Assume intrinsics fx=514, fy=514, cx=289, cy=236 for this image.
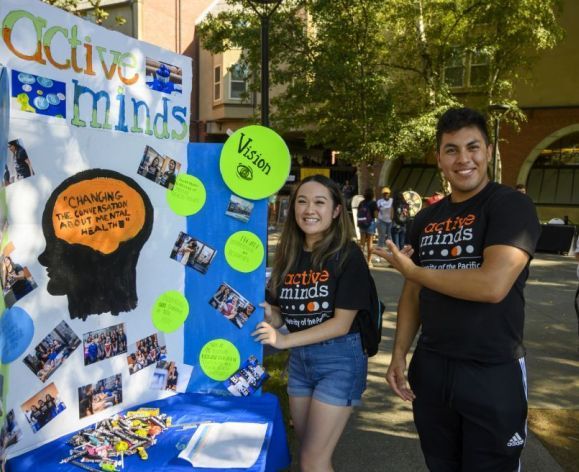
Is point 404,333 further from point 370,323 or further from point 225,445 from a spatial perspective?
point 225,445

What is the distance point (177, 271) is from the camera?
2295mm

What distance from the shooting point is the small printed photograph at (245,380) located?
7.66ft

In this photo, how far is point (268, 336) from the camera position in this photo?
2.29m

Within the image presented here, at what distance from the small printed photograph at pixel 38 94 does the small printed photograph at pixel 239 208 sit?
0.76m

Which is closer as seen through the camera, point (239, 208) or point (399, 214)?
point (239, 208)

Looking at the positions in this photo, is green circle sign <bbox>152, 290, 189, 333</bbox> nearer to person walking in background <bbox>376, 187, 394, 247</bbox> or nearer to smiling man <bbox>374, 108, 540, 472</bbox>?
smiling man <bbox>374, 108, 540, 472</bbox>

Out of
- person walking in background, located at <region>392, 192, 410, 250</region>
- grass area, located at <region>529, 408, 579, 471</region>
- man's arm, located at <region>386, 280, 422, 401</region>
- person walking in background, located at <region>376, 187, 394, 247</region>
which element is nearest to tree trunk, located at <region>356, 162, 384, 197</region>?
person walking in background, located at <region>376, 187, 394, 247</region>

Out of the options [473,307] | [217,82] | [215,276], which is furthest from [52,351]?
[217,82]

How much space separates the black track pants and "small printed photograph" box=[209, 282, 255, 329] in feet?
2.65

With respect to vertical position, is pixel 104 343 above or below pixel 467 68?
below

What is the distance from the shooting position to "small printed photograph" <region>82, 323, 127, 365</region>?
2055mm

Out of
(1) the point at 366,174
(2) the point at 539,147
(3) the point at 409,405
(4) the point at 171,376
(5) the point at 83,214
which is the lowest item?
(3) the point at 409,405

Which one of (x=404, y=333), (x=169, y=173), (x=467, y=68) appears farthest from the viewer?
(x=467, y=68)

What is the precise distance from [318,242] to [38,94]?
1294 millimetres
